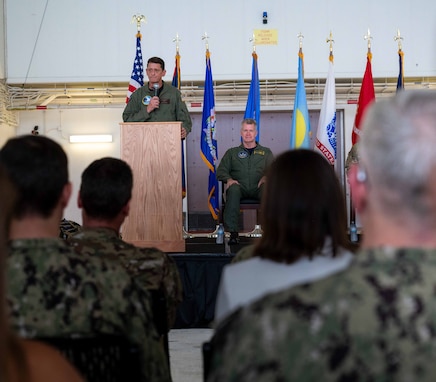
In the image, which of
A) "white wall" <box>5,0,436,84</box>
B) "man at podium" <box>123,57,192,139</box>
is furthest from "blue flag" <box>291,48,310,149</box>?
"man at podium" <box>123,57,192,139</box>

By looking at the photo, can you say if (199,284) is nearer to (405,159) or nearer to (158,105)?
(158,105)

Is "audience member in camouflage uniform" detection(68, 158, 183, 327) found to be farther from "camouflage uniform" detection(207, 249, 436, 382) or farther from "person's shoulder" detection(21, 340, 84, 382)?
"camouflage uniform" detection(207, 249, 436, 382)

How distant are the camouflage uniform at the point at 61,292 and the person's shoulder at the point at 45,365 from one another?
16.5 inches

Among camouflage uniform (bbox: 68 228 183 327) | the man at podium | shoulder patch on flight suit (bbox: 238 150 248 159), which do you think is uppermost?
the man at podium

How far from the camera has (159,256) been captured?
6.62 ft

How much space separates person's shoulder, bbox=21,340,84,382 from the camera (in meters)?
0.90

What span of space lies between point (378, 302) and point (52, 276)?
796 millimetres

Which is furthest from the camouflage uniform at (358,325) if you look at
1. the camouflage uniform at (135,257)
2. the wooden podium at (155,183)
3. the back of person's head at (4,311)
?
the wooden podium at (155,183)

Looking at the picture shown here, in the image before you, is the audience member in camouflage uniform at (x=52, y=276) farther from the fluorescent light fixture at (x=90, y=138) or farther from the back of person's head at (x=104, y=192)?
the fluorescent light fixture at (x=90, y=138)

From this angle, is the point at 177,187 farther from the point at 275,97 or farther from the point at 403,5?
the point at 403,5

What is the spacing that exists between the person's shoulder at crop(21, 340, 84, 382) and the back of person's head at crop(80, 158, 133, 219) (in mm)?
1055

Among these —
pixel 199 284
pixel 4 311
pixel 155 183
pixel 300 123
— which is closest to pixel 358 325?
pixel 4 311

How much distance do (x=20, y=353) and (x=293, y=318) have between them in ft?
1.12

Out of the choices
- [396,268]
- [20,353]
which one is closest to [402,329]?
[396,268]
